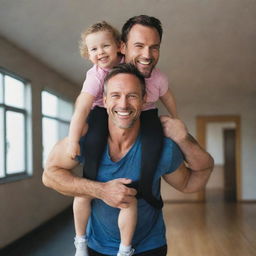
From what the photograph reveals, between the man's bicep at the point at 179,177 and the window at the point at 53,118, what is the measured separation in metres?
5.64

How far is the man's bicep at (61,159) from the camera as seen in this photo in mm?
1776

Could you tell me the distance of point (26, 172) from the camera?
6.52 metres

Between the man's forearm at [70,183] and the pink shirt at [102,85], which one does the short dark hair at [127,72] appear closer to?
the pink shirt at [102,85]

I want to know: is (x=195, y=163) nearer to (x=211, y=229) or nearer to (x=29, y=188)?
(x=29, y=188)

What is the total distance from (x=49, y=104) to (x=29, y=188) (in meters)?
2.00

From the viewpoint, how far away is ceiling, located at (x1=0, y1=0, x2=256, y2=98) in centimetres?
412

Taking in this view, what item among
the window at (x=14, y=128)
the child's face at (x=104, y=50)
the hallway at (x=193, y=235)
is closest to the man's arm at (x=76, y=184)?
the child's face at (x=104, y=50)

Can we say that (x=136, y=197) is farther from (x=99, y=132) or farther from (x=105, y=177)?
(x=99, y=132)

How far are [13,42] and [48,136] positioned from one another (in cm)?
272

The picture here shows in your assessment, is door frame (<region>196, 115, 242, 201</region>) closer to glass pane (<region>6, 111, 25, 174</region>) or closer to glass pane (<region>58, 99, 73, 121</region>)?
glass pane (<region>58, 99, 73, 121</region>)

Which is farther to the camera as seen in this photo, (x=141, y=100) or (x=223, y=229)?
(x=223, y=229)

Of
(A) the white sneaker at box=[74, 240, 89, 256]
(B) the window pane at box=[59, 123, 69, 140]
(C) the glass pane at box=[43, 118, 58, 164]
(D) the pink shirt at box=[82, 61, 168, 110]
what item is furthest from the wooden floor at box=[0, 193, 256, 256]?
(D) the pink shirt at box=[82, 61, 168, 110]

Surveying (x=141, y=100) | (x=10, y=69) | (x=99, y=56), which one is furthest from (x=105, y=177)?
(x=10, y=69)

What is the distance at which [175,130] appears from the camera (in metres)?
1.82
